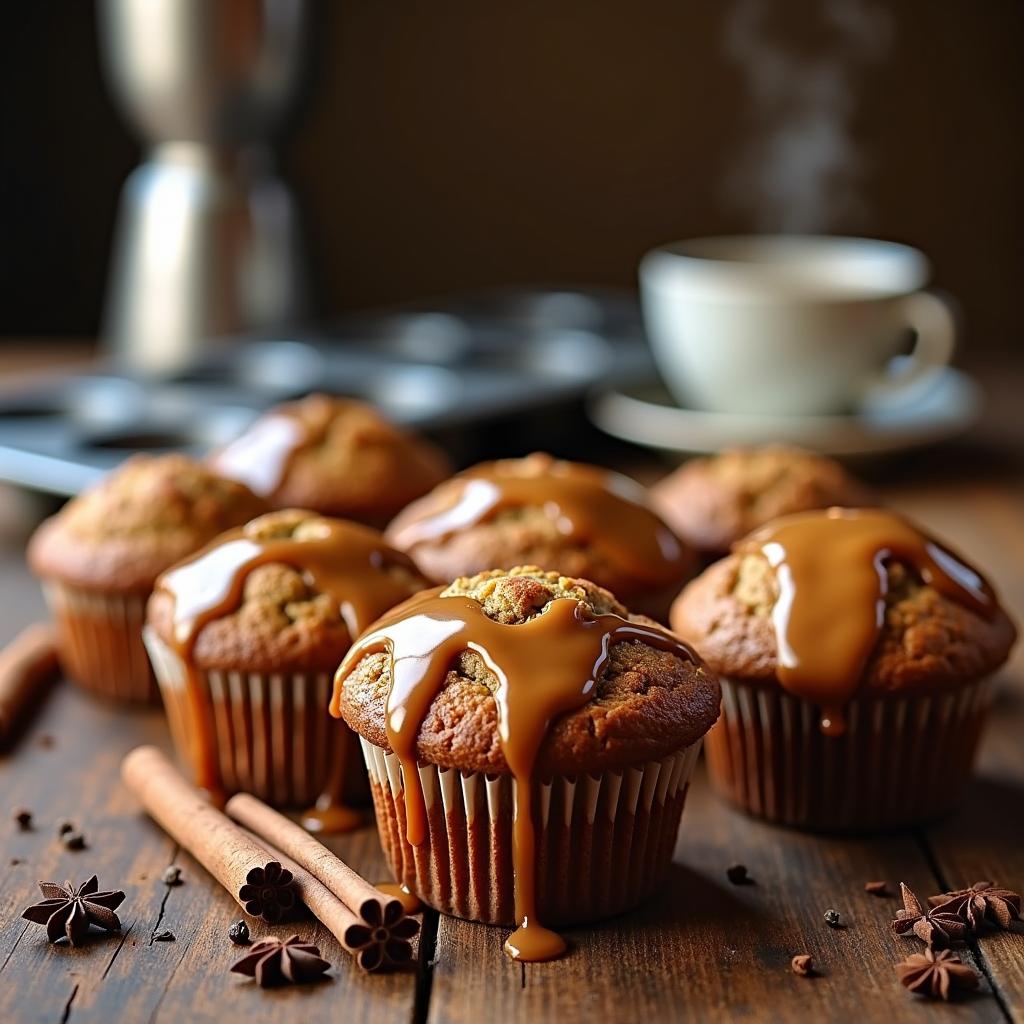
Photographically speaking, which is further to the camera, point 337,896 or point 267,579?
point 267,579

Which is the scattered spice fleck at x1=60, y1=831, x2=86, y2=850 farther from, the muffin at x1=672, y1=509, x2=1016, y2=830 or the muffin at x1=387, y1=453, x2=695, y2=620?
the muffin at x1=672, y1=509, x2=1016, y2=830

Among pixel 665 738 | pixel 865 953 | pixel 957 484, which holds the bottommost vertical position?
pixel 957 484

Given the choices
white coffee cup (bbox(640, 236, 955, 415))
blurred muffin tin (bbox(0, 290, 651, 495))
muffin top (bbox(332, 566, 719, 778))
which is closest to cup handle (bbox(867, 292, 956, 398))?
white coffee cup (bbox(640, 236, 955, 415))

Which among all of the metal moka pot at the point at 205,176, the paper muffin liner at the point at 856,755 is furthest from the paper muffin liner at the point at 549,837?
the metal moka pot at the point at 205,176

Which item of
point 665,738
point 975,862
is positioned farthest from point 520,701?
point 975,862

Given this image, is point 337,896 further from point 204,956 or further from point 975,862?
point 975,862

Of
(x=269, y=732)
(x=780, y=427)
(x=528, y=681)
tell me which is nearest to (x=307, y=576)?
(x=269, y=732)

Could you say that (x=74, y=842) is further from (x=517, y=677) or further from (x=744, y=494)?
(x=744, y=494)
